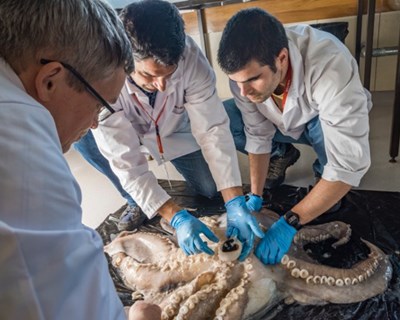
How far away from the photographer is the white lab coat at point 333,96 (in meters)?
1.32

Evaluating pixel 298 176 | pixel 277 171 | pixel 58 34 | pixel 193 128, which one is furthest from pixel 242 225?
pixel 58 34

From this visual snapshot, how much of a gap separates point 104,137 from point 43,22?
0.95 m

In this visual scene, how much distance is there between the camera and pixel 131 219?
1.88 meters

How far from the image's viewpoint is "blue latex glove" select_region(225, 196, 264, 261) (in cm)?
134

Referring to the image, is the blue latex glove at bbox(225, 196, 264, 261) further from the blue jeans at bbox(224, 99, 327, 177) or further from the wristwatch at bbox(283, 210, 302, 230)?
the blue jeans at bbox(224, 99, 327, 177)

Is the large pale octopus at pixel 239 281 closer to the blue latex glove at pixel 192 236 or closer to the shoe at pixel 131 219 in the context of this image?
the blue latex glove at pixel 192 236

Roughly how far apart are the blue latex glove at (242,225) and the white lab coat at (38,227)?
802mm

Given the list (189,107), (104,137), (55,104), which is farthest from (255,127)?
(55,104)

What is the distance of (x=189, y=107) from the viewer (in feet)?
5.33

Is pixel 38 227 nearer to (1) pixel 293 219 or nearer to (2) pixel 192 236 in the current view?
(2) pixel 192 236

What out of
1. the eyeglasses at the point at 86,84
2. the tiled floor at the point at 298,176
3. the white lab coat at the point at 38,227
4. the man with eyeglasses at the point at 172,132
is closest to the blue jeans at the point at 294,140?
the tiled floor at the point at 298,176

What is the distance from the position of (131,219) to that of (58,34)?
136 centimetres

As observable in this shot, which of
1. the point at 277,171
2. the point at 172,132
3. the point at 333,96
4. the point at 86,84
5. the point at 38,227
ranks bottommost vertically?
the point at 277,171

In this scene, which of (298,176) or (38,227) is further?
(298,176)
